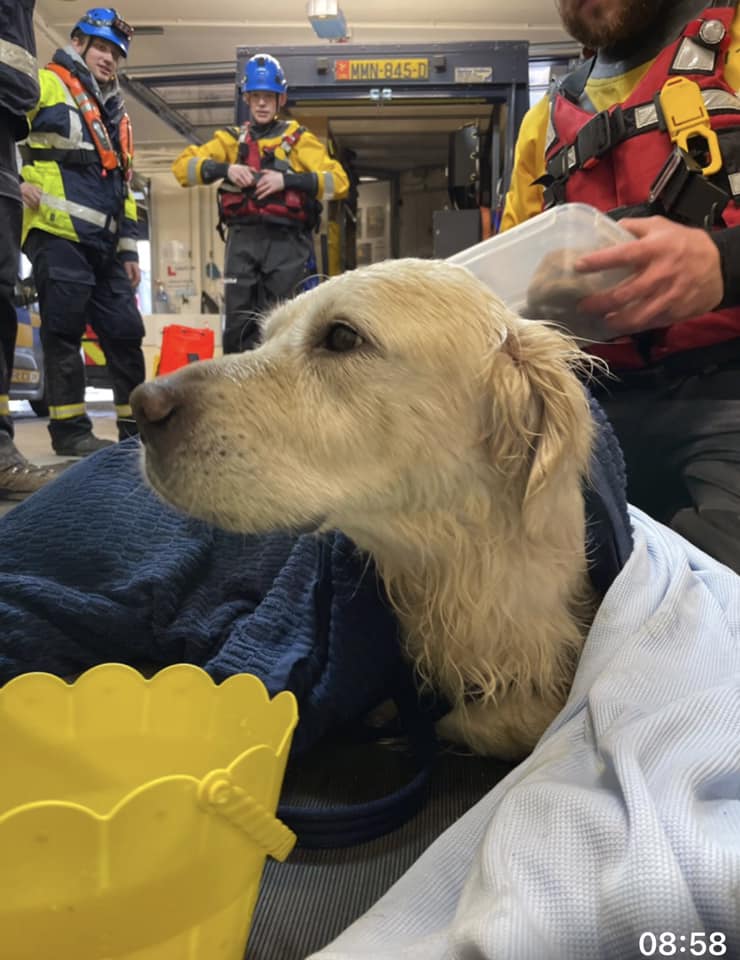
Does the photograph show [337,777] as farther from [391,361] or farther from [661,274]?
[661,274]

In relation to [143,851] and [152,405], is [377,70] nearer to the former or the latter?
[152,405]

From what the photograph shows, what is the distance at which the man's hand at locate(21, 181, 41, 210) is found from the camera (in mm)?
3061

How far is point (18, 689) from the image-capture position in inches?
23.4

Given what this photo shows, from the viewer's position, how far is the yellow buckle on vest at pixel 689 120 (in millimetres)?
1349

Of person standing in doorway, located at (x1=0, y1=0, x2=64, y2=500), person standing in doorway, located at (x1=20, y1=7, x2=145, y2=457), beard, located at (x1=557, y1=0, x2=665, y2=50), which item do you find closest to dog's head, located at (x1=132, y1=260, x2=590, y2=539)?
beard, located at (x1=557, y1=0, x2=665, y2=50)

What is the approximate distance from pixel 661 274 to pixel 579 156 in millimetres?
536

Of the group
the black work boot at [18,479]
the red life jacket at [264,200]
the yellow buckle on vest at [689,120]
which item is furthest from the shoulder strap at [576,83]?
the red life jacket at [264,200]

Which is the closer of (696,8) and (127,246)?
(696,8)

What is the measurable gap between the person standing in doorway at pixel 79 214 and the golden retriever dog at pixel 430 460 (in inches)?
96.9

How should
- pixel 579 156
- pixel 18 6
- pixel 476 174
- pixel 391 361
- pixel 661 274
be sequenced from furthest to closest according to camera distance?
1. pixel 476 174
2. pixel 18 6
3. pixel 579 156
4. pixel 661 274
5. pixel 391 361

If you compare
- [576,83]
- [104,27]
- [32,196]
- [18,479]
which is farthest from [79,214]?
[576,83]

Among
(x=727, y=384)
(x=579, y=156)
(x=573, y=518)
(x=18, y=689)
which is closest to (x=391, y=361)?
(x=573, y=518)

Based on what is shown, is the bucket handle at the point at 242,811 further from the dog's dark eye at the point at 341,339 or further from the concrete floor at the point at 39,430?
the concrete floor at the point at 39,430

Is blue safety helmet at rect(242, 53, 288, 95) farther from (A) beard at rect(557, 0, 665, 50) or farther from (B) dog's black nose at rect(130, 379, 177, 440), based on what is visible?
(B) dog's black nose at rect(130, 379, 177, 440)
